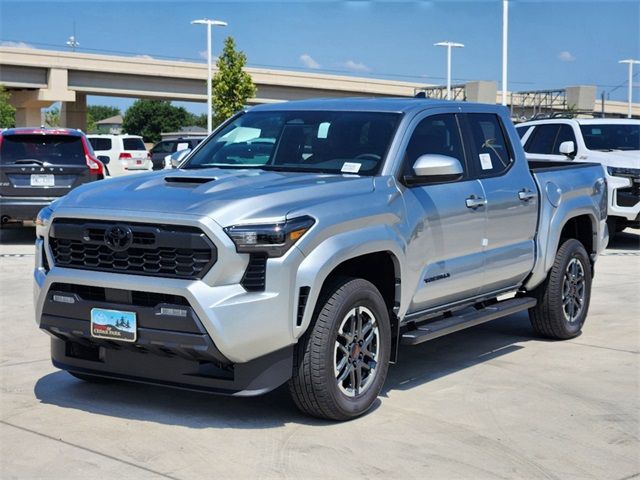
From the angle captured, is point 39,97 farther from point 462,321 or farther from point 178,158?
point 462,321

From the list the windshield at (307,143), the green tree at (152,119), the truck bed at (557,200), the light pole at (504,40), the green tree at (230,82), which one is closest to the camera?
the windshield at (307,143)

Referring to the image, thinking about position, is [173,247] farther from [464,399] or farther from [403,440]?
[464,399]

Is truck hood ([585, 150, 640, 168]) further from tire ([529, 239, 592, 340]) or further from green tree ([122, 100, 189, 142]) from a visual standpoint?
green tree ([122, 100, 189, 142])

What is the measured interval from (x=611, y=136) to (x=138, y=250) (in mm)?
12172

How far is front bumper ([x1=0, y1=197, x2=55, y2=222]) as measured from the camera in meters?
14.6

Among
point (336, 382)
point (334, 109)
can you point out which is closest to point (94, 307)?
point (336, 382)

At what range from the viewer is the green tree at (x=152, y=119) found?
13050 centimetres

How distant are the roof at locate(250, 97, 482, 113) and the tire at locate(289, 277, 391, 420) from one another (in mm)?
1523

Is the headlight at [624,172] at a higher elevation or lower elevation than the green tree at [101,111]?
lower

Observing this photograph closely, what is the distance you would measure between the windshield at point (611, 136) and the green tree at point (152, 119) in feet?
383

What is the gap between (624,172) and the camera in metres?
15.2

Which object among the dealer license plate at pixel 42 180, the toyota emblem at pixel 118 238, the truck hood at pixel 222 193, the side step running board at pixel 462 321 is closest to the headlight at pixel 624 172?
the side step running board at pixel 462 321

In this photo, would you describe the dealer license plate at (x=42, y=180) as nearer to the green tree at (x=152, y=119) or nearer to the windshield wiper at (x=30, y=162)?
the windshield wiper at (x=30, y=162)

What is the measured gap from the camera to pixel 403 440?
18.5 ft
